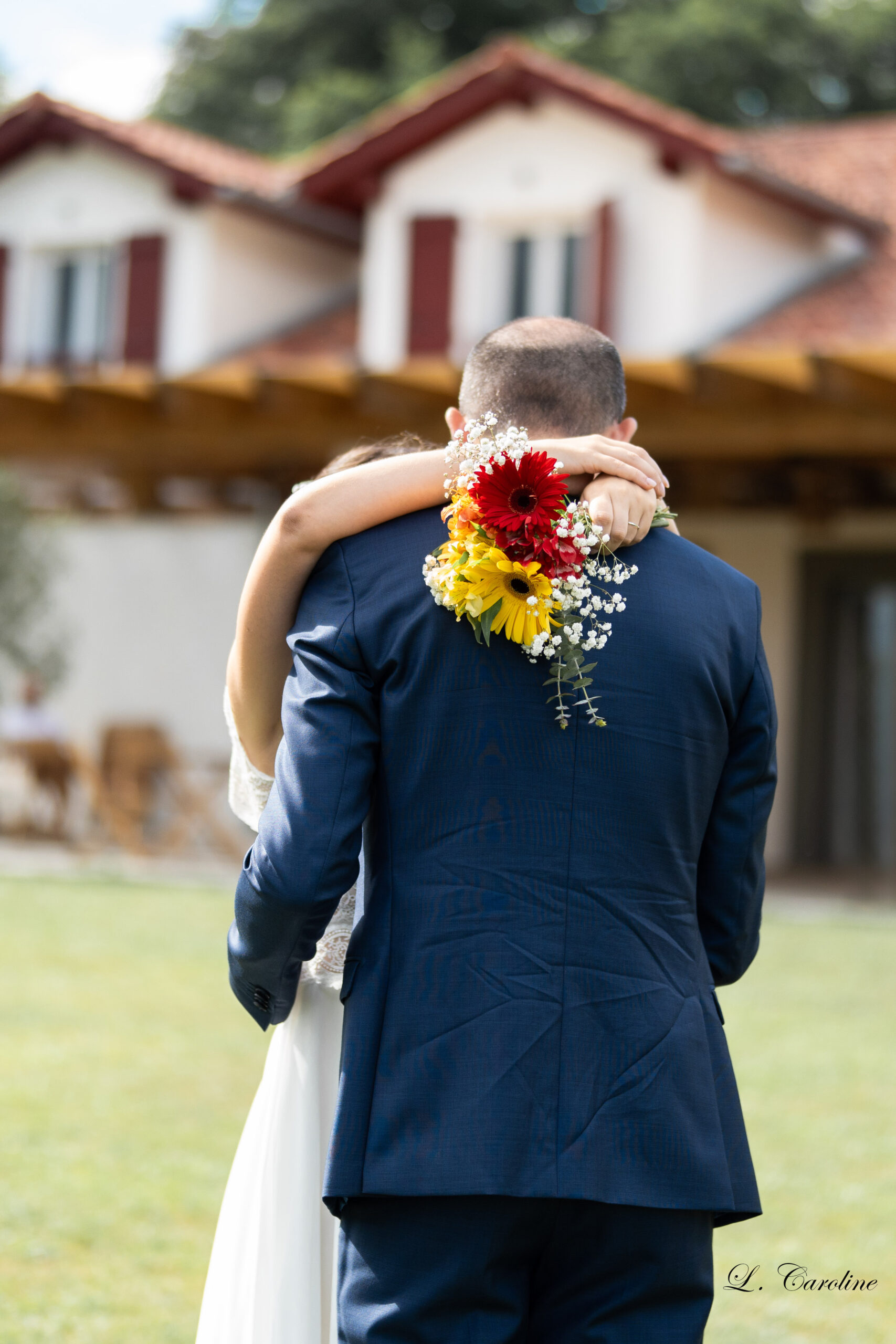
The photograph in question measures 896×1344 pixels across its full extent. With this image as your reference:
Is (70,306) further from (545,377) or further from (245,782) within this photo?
(545,377)

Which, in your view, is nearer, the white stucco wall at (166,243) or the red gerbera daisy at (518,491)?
the red gerbera daisy at (518,491)

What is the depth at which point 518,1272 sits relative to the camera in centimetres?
188

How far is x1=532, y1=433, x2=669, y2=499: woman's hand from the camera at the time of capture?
6.45ft

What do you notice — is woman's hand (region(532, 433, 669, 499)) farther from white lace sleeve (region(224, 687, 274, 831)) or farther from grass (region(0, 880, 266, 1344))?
grass (region(0, 880, 266, 1344))

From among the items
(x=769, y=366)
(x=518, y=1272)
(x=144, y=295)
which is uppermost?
(x=144, y=295)

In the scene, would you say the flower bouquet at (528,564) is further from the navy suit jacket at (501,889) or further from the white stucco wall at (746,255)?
the white stucco wall at (746,255)

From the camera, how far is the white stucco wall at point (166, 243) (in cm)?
1596

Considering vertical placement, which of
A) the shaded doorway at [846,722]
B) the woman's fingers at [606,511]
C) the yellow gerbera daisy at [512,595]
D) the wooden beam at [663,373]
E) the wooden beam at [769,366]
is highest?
the wooden beam at [663,373]

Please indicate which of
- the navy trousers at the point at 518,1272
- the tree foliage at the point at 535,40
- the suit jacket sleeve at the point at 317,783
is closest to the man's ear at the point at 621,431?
the suit jacket sleeve at the point at 317,783

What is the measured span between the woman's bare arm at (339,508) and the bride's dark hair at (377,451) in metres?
0.15

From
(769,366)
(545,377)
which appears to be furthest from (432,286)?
(545,377)

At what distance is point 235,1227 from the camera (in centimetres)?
226

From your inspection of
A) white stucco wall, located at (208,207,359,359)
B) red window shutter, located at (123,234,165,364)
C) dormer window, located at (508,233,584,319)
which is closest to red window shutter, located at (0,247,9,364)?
red window shutter, located at (123,234,165,364)

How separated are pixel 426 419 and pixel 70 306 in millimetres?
5919
